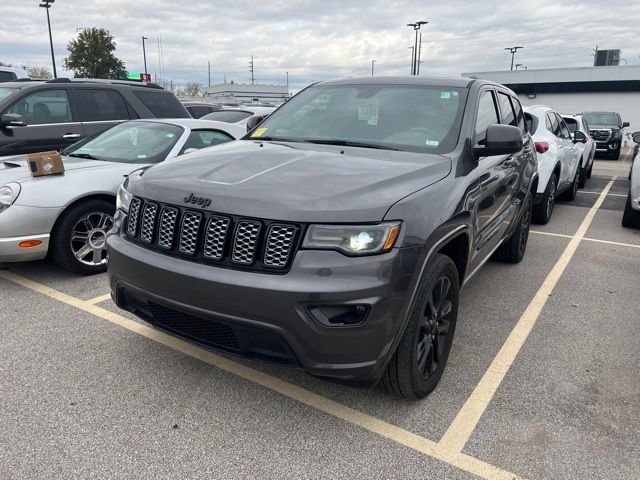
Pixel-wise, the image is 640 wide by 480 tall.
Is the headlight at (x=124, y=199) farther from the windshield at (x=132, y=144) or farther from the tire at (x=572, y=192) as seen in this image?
the tire at (x=572, y=192)

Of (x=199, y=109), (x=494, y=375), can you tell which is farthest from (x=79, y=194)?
(x=199, y=109)

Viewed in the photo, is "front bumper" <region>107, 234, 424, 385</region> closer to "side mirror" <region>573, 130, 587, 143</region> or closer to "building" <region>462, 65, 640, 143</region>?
"side mirror" <region>573, 130, 587, 143</region>

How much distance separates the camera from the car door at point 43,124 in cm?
651

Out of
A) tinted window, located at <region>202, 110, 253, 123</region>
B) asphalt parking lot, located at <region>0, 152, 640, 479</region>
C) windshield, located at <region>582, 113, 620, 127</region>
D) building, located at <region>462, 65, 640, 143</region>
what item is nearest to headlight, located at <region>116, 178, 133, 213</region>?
asphalt parking lot, located at <region>0, 152, 640, 479</region>

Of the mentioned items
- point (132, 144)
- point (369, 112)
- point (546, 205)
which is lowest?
point (546, 205)

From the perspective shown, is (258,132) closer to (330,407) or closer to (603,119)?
(330,407)

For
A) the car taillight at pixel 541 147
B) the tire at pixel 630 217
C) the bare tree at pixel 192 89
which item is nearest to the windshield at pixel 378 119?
the car taillight at pixel 541 147

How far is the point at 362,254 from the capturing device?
91.1 inches

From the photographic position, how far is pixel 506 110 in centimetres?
470

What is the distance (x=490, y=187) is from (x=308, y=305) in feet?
6.48

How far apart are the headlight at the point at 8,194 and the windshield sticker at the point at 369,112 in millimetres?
2957

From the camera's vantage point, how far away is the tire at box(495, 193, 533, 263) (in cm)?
527

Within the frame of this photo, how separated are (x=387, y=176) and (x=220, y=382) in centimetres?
157

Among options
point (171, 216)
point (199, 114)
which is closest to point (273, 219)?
point (171, 216)
